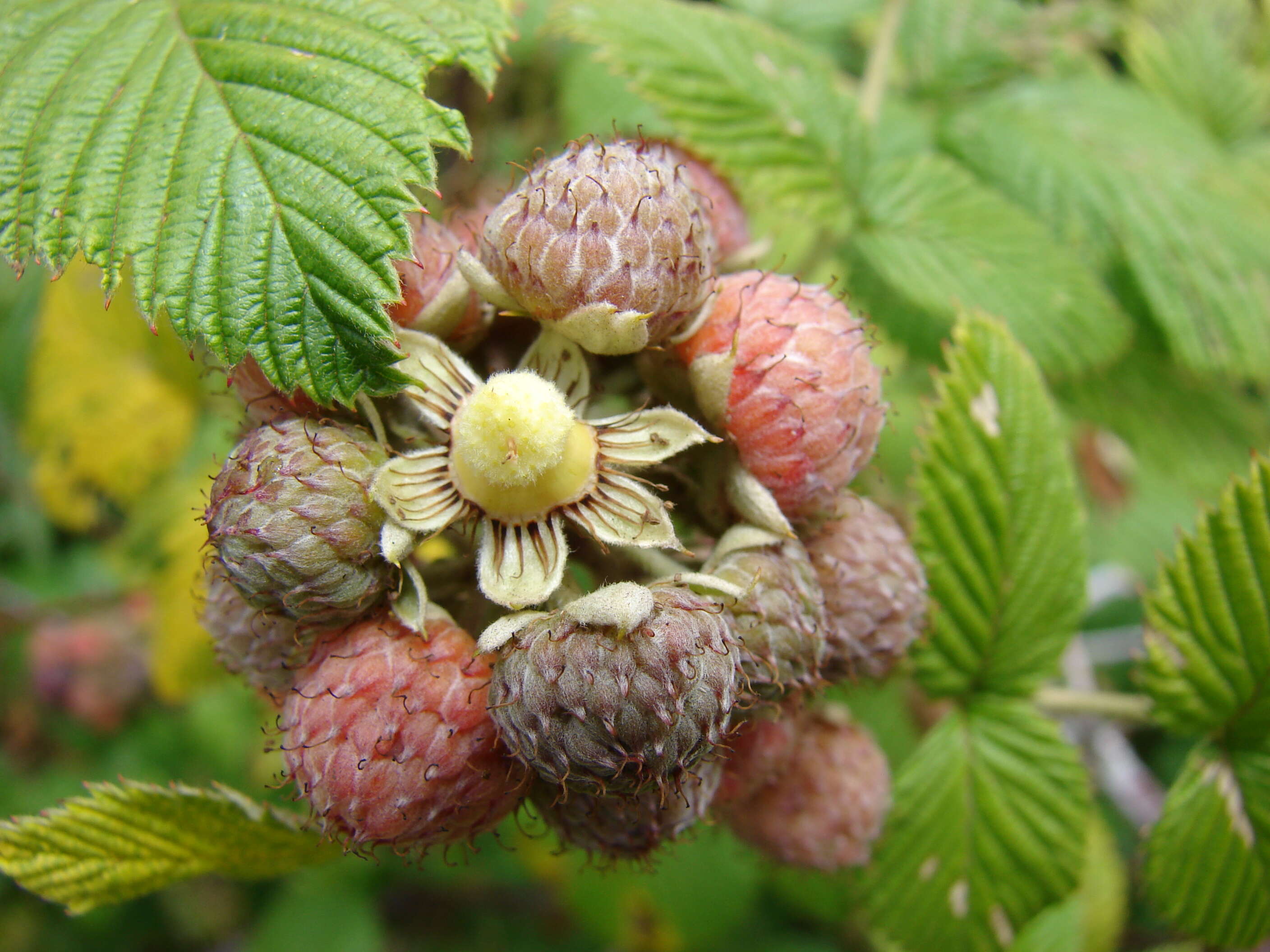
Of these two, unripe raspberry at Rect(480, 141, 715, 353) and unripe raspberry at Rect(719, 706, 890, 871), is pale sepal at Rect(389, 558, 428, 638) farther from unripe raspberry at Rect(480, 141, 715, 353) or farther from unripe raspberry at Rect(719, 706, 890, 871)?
unripe raspberry at Rect(719, 706, 890, 871)

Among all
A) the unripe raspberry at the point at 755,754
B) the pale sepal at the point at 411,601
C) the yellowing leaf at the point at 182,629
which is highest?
the pale sepal at the point at 411,601

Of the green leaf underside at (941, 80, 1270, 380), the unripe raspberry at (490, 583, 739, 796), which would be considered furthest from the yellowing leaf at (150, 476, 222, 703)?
the green leaf underside at (941, 80, 1270, 380)

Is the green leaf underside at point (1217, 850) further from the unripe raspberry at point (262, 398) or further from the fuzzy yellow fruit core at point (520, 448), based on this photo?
the unripe raspberry at point (262, 398)

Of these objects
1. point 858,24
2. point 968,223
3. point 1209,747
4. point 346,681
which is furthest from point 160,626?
point 858,24

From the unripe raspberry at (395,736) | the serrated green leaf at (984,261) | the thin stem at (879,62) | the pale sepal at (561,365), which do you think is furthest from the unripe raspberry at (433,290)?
the thin stem at (879,62)

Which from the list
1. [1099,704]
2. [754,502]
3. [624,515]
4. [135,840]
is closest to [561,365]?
[624,515]

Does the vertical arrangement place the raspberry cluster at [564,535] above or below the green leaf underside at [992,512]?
above

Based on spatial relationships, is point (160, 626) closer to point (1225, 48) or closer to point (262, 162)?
point (262, 162)
